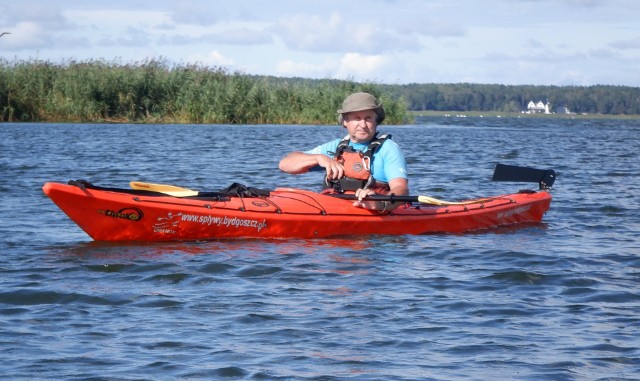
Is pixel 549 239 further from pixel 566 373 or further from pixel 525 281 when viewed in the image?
pixel 566 373

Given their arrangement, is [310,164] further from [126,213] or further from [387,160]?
[126,213]

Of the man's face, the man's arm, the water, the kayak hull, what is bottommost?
the water

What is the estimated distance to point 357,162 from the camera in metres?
8.52

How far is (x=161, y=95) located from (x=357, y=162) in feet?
78.5

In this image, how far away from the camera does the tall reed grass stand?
30.0m

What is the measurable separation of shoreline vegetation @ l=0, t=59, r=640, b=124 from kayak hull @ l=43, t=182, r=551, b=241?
73.8 ft

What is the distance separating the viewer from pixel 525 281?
284 inches

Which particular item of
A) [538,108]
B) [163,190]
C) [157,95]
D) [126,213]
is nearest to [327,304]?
[126,213]

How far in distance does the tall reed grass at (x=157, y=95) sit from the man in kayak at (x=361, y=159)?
22676mm

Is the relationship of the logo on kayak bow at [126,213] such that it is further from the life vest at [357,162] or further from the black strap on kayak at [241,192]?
the life vest at [357,162]

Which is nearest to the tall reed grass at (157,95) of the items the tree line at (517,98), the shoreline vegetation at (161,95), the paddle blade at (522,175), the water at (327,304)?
the shoreline vegetation at (161,95)

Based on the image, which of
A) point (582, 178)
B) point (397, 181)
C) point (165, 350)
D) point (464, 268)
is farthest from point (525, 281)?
point (582, 178)

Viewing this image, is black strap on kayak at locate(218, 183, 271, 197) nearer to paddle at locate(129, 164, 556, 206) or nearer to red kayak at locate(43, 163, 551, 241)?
red kayak at locate(43, 163, 551, 241)

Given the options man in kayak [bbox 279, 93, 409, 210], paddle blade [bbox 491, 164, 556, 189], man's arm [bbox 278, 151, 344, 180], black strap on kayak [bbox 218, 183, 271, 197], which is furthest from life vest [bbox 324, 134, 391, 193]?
paddle blade [bbox 491, 164, 556, 189]
